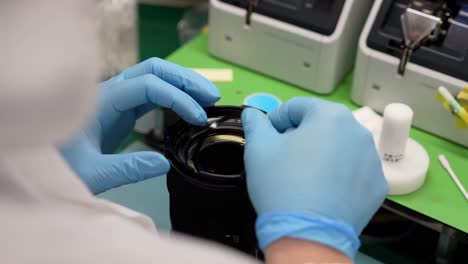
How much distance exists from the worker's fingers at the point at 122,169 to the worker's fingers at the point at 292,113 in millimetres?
149

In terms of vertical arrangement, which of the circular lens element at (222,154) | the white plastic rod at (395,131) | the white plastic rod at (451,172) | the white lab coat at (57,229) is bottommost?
the white plastic rod at (451,172)

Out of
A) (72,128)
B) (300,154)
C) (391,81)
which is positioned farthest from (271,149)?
(391,81)

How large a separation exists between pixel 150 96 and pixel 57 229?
1.40 ft

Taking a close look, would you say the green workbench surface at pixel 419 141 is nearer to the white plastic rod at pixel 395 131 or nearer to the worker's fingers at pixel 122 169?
the white plastic rod at pixel 395 131

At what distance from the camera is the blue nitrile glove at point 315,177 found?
0.62 metres

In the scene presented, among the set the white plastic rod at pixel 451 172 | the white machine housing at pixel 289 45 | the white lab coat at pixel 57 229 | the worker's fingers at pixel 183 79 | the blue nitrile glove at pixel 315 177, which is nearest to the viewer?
the white lab coat at pixel 57 229

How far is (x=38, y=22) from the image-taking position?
37 cm

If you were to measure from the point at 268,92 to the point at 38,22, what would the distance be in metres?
0.80

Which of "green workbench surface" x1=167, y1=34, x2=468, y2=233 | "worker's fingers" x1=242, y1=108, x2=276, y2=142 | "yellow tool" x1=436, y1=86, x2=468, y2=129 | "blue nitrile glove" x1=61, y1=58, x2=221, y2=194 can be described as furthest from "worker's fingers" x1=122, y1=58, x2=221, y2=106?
"yellow tool" x1=436, y1=86, x2=468, y2=129

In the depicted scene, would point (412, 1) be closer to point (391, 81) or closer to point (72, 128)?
point (391, 81)

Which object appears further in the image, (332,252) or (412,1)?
(412,1)

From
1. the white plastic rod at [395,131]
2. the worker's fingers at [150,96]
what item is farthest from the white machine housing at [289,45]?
the worker's fingers at [150,96]

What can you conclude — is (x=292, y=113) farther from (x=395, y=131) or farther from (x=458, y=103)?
(x=458, y=103)

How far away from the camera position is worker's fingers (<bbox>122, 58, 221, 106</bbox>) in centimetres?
87
